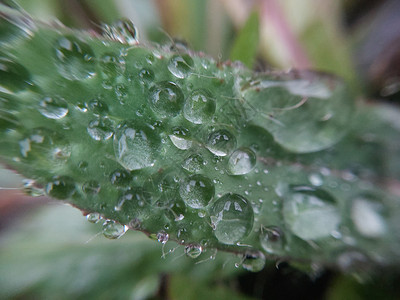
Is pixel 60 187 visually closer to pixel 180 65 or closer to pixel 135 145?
pixel 135 145

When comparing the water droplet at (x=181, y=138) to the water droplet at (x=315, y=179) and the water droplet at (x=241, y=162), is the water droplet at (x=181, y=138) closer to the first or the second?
the water droplet at (x=241, y=162)

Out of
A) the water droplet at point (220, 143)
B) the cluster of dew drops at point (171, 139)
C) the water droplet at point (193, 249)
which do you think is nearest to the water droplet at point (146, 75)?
the cluster of dew drops at point (171, 139)

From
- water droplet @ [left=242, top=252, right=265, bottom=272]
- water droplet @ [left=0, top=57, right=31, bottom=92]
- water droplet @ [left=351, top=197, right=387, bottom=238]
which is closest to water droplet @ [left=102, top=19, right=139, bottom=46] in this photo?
water droplet @ [left=0, top=57, right=31, bottom=92]

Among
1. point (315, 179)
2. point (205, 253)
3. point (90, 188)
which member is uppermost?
point (315, 179)

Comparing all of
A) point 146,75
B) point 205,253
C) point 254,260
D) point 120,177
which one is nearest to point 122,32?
point 146,75

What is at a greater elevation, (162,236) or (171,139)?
(171,139)
